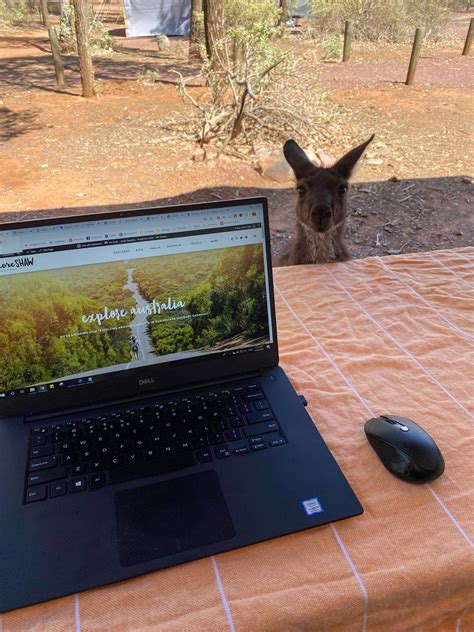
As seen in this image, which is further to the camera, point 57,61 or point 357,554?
point 57,61

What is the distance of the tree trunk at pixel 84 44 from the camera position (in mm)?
6742

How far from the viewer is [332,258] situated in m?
2.08

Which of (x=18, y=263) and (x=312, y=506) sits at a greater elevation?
(x=18, y=263)

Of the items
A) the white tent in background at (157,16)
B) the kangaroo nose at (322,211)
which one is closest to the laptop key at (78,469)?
the kangaroo nose at (322,211)

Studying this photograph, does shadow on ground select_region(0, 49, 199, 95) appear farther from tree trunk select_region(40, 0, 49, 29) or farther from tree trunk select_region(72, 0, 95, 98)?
tree trunk select_region(40, 0, 49, 29)

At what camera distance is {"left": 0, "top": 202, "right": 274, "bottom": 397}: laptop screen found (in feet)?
3.21

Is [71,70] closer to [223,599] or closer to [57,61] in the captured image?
[57,61]

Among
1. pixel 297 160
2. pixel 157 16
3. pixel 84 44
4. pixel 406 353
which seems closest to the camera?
pixel 406 353

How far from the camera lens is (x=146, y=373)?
106cm

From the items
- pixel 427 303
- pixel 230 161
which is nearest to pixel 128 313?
pixel 427 303

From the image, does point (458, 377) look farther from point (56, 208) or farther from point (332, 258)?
point (56, 208)

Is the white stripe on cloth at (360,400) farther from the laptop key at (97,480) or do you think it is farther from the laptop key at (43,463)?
the laptop key at (43,463)

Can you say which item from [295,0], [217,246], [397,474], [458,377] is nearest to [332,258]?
[458,377]

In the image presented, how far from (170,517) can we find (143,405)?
0.95ft
